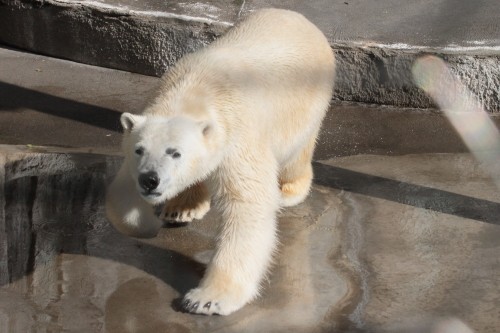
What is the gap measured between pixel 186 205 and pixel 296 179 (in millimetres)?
584

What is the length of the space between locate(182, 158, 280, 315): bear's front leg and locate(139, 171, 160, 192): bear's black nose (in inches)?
15.8

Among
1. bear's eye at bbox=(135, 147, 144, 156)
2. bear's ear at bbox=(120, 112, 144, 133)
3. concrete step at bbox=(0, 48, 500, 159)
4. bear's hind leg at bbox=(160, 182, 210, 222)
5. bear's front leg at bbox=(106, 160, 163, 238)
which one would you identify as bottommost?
concrete step at bbox=(0, 48, 500, 159)

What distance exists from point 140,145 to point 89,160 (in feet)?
4.63

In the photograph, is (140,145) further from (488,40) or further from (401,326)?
(488,40)

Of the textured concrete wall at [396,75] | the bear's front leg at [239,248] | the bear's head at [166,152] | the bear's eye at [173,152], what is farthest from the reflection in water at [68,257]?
the textured concrete wall at [396,75]

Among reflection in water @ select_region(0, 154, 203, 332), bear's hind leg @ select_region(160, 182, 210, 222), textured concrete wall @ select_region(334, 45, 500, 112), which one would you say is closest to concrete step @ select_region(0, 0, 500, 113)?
textured concrete wall @ select_region(334, 45, 500, 112)

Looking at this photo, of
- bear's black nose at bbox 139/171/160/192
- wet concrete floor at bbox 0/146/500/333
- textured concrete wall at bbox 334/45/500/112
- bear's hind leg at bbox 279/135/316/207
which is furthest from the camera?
textured concrete wall at bbox 334/45/500/112

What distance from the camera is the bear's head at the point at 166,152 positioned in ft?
11.1

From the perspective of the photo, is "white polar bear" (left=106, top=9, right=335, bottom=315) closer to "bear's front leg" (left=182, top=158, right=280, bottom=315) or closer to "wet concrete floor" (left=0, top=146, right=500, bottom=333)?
"bear's front leg" (left=182, top=158, right=280, bottom=315)

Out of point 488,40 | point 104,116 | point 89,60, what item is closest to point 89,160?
point 104,116

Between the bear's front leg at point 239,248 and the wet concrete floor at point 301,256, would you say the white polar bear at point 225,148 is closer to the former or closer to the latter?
the bear's front leg at point 239,248

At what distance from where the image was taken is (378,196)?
14.9ft

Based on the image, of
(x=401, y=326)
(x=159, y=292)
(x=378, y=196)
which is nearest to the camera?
(x=401, y=326)

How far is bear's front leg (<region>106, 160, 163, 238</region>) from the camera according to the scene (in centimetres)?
373
